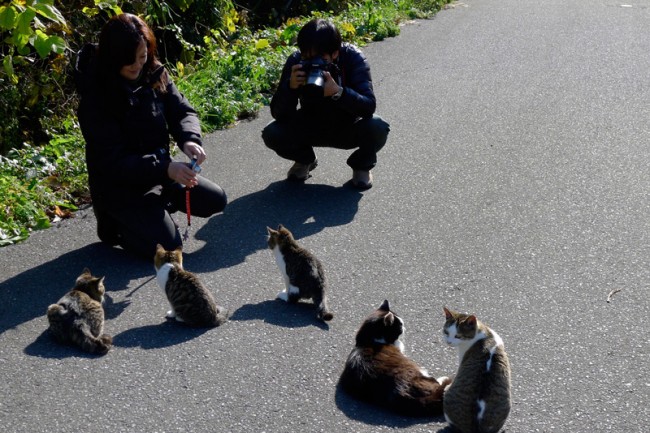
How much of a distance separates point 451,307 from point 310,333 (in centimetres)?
89

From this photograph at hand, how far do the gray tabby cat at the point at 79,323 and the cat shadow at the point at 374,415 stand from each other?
52.5 inches

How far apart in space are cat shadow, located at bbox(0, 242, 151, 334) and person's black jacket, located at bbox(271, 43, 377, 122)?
1840 millimetres

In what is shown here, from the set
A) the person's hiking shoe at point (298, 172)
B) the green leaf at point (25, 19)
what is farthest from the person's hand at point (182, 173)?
the person's hiking shoe at point (298, 172)

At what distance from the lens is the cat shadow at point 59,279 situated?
16.2 feet

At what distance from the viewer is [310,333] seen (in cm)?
475

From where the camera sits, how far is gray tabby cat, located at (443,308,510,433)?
3.63m

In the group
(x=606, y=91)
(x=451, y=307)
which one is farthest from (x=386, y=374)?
(x=606, y=91)

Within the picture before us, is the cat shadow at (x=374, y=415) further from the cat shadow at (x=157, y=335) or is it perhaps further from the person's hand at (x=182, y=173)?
the person's hand at (x=182, y=173)

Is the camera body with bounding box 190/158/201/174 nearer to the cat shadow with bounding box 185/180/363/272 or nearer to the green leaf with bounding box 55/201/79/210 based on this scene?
the cat shadow with bounding box 185/180/363/272

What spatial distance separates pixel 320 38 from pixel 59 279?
2550mm

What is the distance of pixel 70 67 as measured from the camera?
27.8ft

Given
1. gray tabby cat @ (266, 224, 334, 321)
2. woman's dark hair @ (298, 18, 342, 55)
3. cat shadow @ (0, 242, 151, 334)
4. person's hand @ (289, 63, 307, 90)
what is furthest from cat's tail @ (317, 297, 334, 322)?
woman's dark hair @ (298, 18, 342, 55)

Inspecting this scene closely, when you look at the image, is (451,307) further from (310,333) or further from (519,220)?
(519,220)

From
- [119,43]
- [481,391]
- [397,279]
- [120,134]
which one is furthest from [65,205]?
[481,391]
